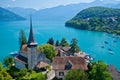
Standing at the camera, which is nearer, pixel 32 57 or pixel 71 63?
pixel 71 63

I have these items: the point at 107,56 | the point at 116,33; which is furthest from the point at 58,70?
the point at 116,33

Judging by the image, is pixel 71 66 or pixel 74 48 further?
pixel 74 48

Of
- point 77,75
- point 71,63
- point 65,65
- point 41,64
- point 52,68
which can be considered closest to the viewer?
point 77,75

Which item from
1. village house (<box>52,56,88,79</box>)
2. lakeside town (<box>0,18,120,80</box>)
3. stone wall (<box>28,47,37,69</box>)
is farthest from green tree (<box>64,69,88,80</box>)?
stone wall (<box>28,47,37,69</box>)

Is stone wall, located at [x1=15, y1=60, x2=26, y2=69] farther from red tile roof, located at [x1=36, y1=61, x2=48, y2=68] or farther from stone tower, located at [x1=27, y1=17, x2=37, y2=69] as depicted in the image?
red tile roof, located at [x1=36, y1=61, x2=48, y2=68]

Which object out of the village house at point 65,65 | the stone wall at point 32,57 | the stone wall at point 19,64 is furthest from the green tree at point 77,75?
the stone wall at point 19,64

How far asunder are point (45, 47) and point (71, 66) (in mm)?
17783

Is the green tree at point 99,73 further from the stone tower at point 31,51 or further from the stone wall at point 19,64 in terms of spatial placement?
the stone wall at point 19,64

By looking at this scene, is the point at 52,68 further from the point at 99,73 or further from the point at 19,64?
the point at 99,73

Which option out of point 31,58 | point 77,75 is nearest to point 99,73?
point 77,75

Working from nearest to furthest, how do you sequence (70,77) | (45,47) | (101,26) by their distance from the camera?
(70,77) < (45,47) < (101,26)

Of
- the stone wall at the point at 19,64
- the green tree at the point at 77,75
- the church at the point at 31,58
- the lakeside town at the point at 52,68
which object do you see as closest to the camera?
the green tree at the point at 77,75

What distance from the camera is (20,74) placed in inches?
1924

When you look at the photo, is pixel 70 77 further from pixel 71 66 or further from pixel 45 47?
pixel 45 47
